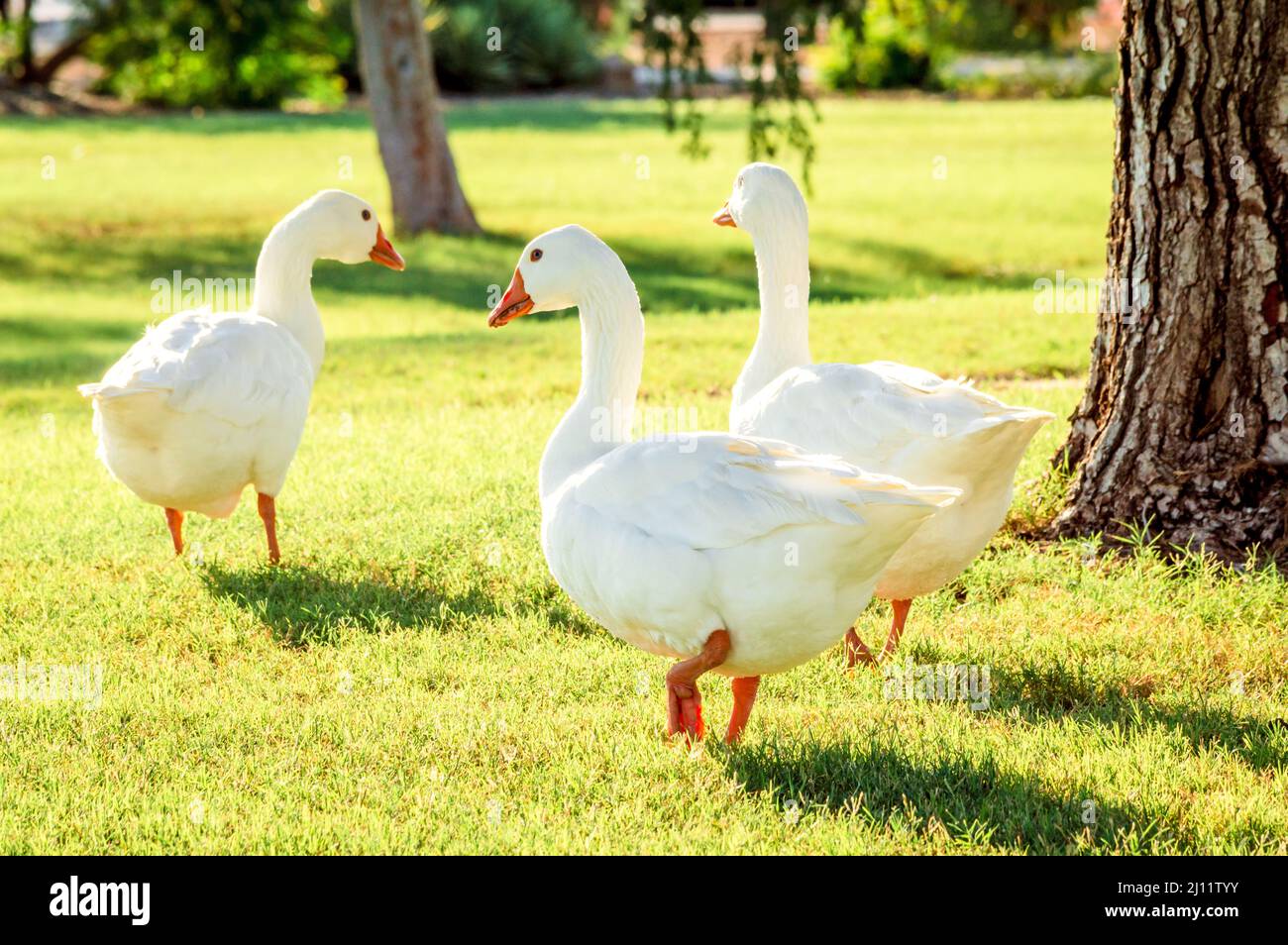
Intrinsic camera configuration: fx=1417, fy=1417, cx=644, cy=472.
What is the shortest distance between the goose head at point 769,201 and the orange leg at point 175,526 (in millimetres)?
2780

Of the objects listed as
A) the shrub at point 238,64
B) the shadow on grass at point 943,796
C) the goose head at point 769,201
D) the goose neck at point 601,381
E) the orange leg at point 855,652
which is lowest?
the shadow on grass at point 943,796

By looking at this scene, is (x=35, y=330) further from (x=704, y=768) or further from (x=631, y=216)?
(x=704, y=768)

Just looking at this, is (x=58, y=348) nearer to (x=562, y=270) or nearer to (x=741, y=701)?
(x=562, y=270)

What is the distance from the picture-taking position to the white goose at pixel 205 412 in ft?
18.8

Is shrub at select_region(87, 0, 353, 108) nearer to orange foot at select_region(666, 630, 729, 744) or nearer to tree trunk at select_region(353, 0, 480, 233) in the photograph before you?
tree trunk at select_region(353, 0, 480, 233)

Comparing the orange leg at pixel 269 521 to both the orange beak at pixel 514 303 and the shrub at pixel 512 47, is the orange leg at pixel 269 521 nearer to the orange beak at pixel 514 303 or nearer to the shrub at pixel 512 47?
the orange beak at pixel 514 303

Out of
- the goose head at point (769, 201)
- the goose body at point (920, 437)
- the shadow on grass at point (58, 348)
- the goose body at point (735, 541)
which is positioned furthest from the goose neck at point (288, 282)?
the shadow on grass at point (58, 348)

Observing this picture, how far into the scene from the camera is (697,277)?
54.6 feet

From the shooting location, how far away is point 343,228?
6.98 m

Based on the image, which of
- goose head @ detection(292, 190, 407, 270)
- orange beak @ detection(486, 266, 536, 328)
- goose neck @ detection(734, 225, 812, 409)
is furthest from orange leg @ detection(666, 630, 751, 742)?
goose head @ detection(292, 190, 407, 270)

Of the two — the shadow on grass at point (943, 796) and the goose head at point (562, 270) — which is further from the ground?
the goose head at point (562, 270)

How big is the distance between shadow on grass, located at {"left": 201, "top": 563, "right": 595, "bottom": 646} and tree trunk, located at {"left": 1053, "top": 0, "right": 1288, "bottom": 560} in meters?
2.54

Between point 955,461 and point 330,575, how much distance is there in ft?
9.39

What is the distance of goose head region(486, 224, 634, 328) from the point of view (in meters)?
4.69
